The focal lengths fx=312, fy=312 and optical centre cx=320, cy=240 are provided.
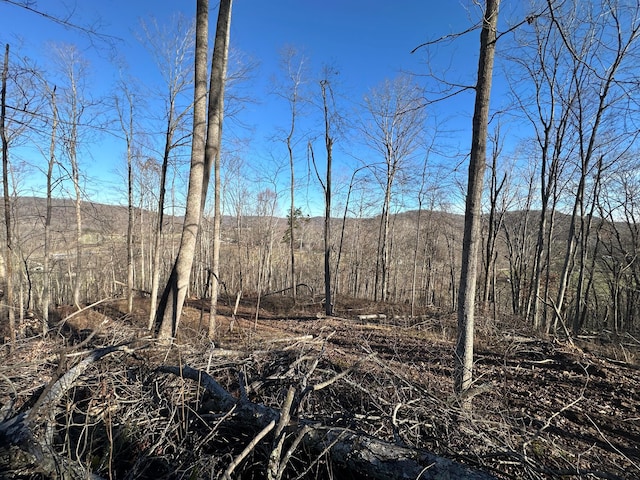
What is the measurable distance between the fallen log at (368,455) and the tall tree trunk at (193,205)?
10.7 ft

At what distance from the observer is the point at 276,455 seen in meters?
2.04

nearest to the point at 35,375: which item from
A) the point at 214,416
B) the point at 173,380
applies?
the point at 173,380

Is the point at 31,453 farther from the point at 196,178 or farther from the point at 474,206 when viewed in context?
the point at 196,178

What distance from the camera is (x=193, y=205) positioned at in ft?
18.3

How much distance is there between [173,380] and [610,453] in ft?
16.2

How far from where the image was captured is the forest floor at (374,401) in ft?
7.60

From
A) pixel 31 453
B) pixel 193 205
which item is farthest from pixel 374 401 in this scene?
pixel 193 205

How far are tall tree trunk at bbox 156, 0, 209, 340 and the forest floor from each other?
690mm

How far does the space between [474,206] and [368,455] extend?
2696mm

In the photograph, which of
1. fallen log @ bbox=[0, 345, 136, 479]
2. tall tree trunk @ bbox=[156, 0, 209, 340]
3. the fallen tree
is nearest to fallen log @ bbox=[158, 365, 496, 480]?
the fallen tree

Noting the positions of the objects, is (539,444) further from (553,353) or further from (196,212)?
(196,212)

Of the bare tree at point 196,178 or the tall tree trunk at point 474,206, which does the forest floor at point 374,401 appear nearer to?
the tall tree trunk at point 474,206

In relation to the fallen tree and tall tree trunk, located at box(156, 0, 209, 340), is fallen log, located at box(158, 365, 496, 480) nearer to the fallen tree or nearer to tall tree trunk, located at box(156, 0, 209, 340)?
the fallen tree

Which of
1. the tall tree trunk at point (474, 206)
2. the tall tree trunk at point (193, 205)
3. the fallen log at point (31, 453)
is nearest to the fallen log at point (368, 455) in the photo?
the fallen log at point (31, 453)
